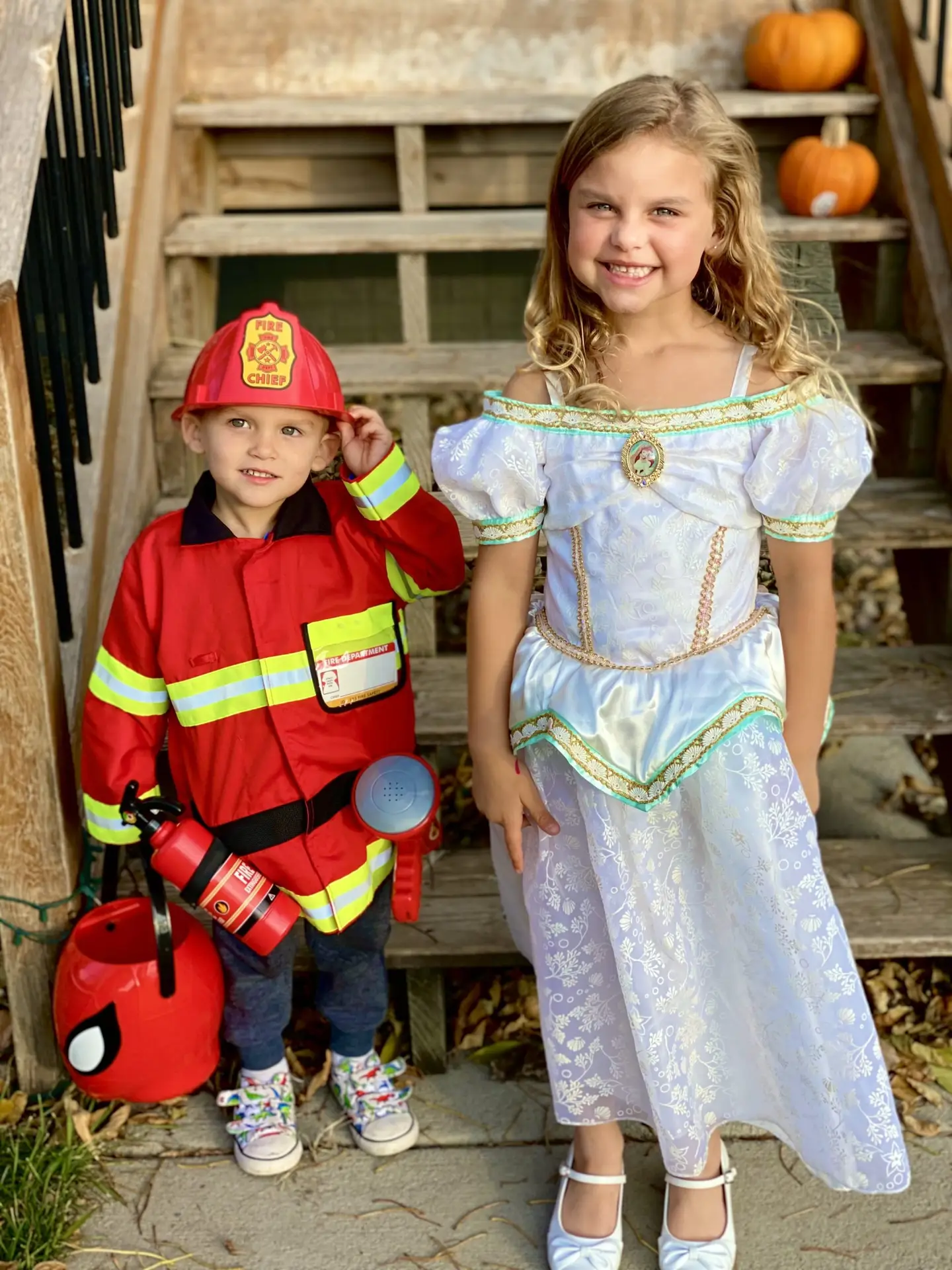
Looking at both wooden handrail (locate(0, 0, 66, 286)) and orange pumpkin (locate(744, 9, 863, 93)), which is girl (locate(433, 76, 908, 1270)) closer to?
wooden handrail (locate(0, 0, 66, 286))

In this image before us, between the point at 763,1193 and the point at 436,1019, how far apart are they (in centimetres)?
67

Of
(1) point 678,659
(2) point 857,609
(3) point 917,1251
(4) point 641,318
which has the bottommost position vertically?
(3) point 917,1251

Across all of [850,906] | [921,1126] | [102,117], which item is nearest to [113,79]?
[102,117]

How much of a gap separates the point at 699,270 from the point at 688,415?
26 centimetres

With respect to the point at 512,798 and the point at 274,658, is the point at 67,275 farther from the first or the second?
the point at 512,798

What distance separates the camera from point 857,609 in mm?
4445

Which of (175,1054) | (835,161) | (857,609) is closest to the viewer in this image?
(175,1054)

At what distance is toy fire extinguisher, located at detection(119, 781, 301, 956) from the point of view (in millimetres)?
2105

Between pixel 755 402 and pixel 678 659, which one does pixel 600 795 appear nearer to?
pixel 678 659

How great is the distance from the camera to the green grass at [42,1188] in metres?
2.13

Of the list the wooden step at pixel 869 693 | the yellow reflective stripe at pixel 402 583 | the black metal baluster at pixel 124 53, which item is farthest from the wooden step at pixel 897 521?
the black metal baluster at pixel 124 53

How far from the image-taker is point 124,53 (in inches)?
122

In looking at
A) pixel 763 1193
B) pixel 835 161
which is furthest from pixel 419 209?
pixel 763 1193

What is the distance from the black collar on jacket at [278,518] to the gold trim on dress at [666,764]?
501mm
